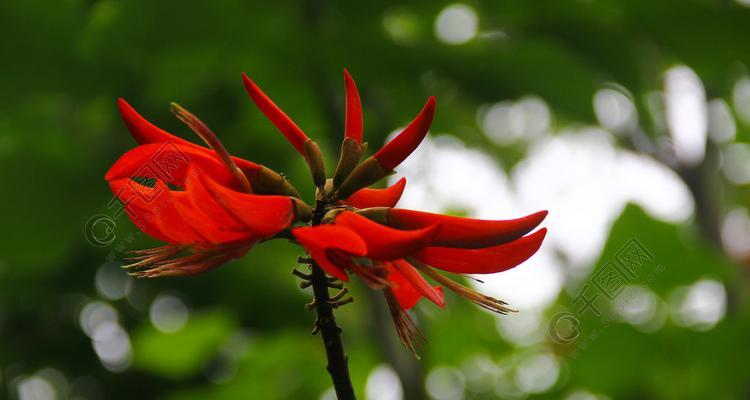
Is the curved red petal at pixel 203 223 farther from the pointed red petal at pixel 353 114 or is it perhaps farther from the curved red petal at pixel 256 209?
the pointed red petal at pixel 353 114

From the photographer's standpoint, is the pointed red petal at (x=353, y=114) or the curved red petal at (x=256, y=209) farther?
the pointed red petal at (x=353, y=114)

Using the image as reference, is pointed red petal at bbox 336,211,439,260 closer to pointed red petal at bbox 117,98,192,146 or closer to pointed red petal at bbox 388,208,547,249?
pointed red petal at bbox 388,208,547,249

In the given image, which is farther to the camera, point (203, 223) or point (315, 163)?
point (315, 163)

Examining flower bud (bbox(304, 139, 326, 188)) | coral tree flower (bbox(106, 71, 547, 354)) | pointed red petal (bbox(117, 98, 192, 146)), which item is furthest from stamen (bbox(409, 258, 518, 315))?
pointed red petal (bbox(117, 98, 192, 146))

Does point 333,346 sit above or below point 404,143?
below

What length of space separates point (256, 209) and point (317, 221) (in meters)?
0.06

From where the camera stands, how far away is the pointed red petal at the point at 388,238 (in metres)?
0.56

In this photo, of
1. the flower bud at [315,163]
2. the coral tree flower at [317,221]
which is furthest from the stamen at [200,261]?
the flower bud at [315,163]

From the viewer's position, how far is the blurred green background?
145 centimetres

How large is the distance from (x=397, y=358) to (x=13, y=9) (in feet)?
2.94

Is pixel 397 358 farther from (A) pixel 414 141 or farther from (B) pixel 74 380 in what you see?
(B) pixel 74 380

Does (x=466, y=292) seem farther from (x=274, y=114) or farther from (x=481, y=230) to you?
(x=274, y=114)

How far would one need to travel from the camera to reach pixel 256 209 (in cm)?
60

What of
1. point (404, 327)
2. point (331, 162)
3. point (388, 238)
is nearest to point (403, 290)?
point (404, 327)
